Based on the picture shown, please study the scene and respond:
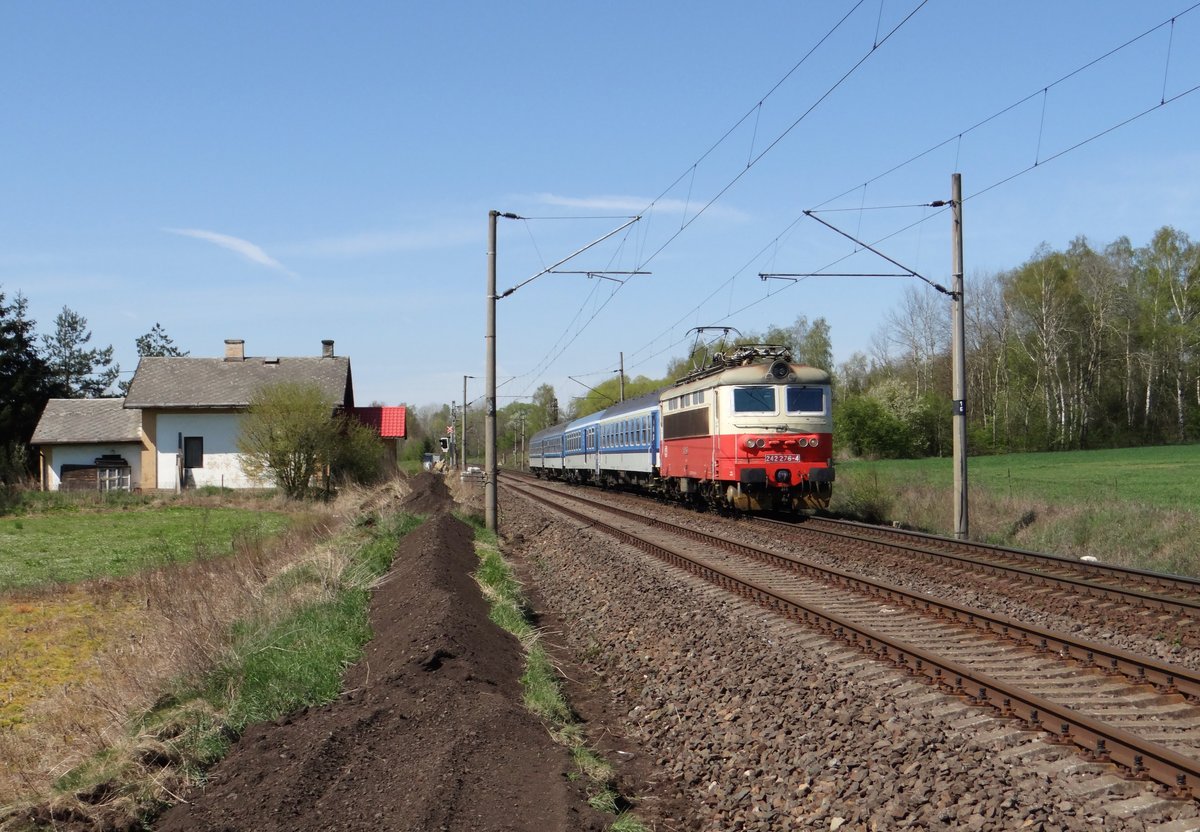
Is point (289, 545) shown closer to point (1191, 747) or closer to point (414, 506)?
point (414, 506)

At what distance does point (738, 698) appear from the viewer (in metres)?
8.06

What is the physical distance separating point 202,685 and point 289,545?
1025 cm

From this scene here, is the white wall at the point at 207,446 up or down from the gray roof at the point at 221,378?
down

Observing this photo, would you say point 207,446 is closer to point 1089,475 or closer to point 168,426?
point 168,426

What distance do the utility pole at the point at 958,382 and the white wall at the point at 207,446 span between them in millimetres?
30759

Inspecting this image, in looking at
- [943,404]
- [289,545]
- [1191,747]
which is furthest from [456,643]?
[943,404]

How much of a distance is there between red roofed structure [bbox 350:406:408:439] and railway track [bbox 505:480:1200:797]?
127 ft

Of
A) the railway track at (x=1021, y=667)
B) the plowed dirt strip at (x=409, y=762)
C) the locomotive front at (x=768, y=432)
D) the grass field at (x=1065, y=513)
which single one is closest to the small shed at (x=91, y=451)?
the locomotive front at (x=768, y=432)

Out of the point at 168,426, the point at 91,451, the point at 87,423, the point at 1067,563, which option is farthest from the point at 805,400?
the point at 87,423

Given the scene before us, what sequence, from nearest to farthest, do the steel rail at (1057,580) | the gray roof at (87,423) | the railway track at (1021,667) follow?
the railway track at (1021,667), the steel rail at (1057,580), the gray roof at (87,423)

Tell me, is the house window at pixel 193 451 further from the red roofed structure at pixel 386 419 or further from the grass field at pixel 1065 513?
the grass field at pixel 1065 513

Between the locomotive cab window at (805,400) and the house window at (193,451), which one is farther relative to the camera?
the house window at (193,451)

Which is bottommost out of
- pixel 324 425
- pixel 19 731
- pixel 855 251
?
pixel 19 731

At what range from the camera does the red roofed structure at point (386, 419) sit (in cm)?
5081
